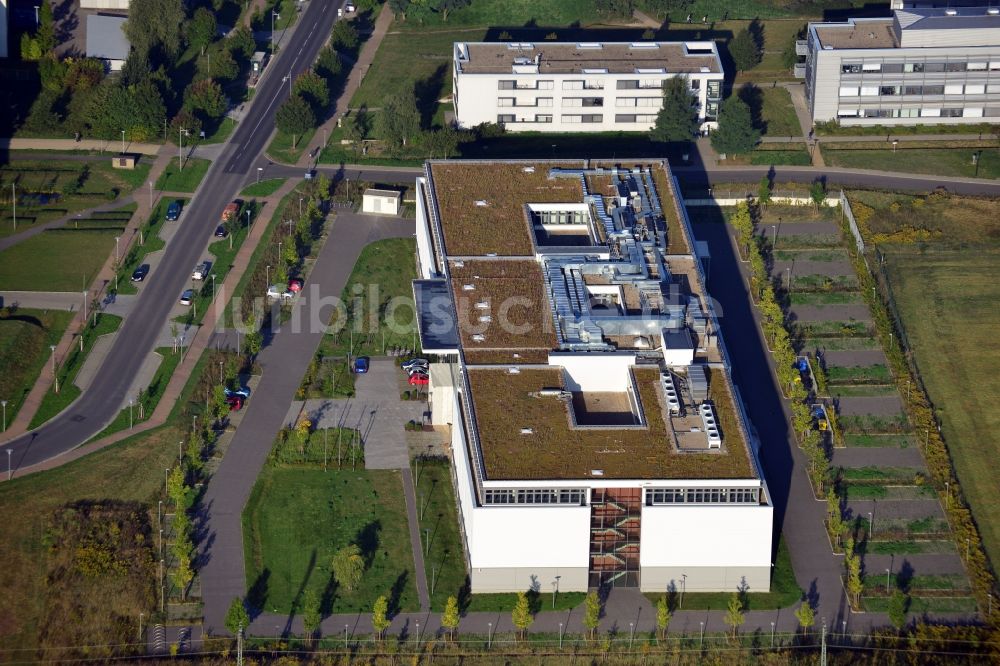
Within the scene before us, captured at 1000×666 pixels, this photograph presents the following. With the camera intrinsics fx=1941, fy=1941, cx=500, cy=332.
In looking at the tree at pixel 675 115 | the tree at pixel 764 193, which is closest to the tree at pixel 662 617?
the tree at pixel 764 193

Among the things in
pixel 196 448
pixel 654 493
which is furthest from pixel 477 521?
pixel 196 448

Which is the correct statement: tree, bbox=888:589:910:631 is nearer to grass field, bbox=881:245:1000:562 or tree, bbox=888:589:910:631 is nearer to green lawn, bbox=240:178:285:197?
grass field, bbox=881:245:1000:562

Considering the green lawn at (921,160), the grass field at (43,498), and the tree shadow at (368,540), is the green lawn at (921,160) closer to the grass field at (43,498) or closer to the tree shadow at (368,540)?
the tree shadow at (368,540)

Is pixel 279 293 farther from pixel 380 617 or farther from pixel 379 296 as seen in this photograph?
pixel 380 617

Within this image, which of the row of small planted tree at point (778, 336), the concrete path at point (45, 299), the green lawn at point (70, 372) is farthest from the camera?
the concrete path at point (45, 299)

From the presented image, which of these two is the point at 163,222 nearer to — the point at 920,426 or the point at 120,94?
the point at 120,94

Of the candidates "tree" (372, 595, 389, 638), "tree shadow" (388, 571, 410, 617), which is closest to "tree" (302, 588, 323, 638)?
"tree" (372, 595, 389, 638)

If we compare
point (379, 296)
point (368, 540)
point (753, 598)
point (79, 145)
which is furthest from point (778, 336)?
point (79, 145)
